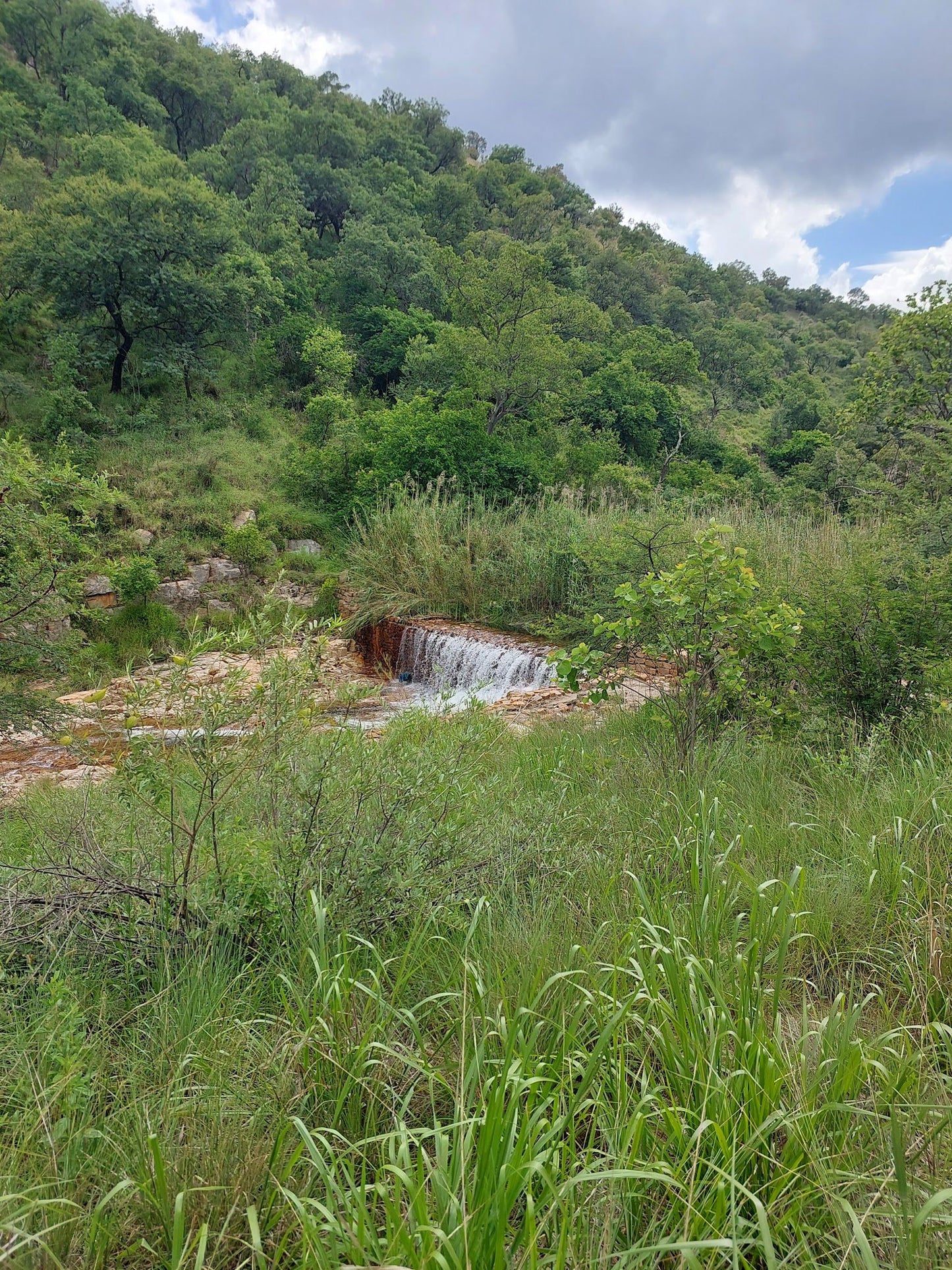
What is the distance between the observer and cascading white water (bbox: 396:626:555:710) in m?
7.04

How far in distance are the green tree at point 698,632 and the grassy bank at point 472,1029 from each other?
0.73 metres

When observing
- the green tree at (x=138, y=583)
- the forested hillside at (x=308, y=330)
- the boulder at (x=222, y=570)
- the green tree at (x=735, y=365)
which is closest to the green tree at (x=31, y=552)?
the forested hillside at (x=308, y=330)

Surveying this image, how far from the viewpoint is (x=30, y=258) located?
15.2 meters

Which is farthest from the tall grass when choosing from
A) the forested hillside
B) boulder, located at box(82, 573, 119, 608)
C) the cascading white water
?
boulder, located at box(82, 573, 119, 608)

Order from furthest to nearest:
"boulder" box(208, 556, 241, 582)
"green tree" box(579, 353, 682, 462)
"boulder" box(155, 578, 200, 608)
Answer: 1. "green tree" box(579, 353, 682, 462)
2. "boulder" box(208, 556, 241, 582)
3. "boulder" box(155, 578, 200, 608)

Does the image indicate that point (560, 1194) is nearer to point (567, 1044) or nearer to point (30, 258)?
point (567, 1044)

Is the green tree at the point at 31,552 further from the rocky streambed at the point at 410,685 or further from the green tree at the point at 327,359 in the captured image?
the green tree at the point at 327,359

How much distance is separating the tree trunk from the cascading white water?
42.1ft

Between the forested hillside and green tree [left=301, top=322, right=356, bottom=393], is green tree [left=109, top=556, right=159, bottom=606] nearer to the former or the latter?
the forested hillside

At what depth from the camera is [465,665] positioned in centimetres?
777

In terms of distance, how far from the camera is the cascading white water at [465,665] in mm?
7035

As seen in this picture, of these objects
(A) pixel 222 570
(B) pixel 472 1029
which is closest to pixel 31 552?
(B) pixel 472 1029

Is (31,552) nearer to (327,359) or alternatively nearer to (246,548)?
(246,548)

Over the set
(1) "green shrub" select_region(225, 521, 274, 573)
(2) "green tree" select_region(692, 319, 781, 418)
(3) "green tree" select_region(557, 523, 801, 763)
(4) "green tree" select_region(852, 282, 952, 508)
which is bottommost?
(3) "green tree" select_region(557, 523, 801, 763)
